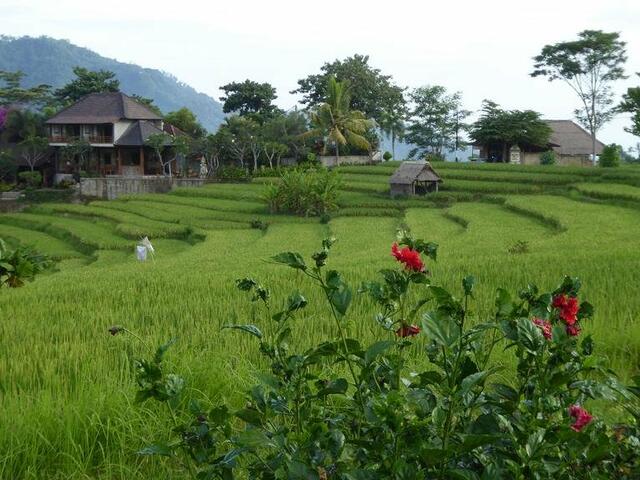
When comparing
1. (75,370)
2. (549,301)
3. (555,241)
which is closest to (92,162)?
(555,241)

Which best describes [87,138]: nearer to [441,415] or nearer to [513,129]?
[513,129]

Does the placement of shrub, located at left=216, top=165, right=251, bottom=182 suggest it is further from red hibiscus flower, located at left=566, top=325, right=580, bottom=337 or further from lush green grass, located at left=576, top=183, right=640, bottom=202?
red hibiscus flower, located at left=566, top=325, right=580, bottom=337

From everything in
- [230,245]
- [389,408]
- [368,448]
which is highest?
[389,408]

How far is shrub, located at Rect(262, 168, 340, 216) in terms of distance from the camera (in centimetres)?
2309

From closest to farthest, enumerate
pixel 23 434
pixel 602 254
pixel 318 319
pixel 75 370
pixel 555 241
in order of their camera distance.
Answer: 1. pixel 23 434
2. pixel 75 370
3. pixel 318 319
4. pixel 602 254
5. pixel 555 241

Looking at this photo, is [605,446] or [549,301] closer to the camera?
[605,446]

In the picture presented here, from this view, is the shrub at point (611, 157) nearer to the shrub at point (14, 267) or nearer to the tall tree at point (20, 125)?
the shrub at point (14, 267)

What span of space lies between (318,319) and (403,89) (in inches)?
1502

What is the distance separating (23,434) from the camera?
9.50 ft

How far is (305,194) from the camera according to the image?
23.4 meters

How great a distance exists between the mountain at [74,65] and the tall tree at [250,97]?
307 ft

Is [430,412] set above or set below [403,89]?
below

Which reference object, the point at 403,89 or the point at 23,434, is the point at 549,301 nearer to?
the point at 23,434

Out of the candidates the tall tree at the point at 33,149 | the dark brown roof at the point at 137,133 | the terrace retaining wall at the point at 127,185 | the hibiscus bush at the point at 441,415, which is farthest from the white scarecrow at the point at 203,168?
the hibiscus bush at the point at 441,415
